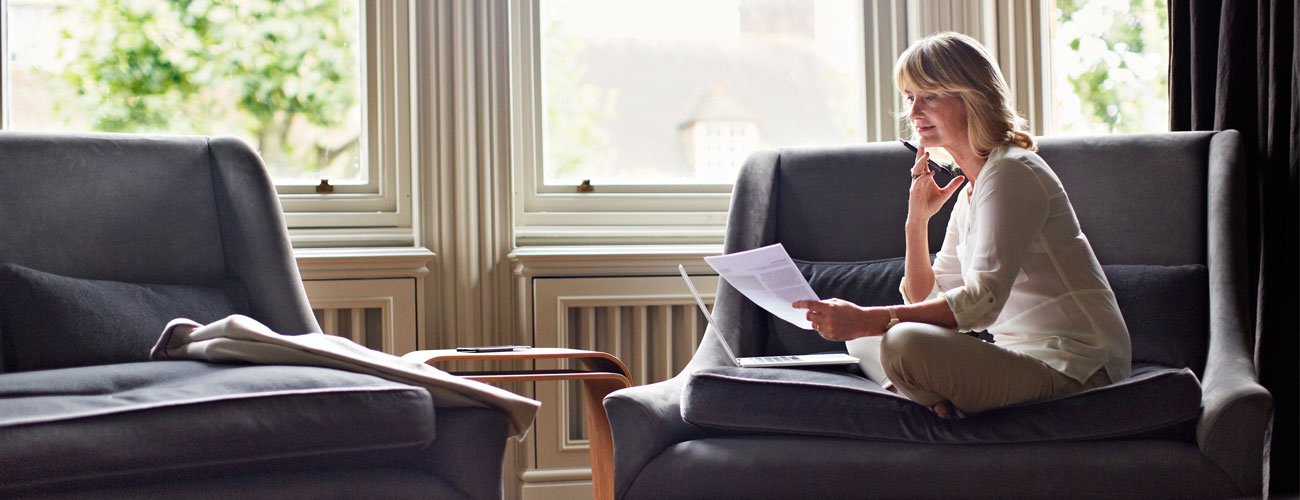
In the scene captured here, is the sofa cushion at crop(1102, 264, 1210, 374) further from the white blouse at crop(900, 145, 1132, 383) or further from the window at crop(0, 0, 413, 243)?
the window at crop(0, 0, 413, 243)

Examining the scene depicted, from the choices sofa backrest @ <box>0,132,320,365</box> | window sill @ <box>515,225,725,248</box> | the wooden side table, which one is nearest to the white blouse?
the wooden side table

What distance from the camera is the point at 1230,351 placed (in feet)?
5.25

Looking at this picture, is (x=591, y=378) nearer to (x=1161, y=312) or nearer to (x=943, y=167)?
(x=943, y=167)

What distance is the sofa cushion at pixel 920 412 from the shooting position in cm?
142

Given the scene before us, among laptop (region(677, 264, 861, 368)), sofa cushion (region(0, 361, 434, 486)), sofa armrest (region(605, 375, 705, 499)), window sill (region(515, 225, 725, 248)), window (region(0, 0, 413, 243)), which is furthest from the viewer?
window sill (region(515, 225, 725, 248))

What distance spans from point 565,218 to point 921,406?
1.38 m

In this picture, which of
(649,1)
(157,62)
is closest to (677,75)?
(649,1)

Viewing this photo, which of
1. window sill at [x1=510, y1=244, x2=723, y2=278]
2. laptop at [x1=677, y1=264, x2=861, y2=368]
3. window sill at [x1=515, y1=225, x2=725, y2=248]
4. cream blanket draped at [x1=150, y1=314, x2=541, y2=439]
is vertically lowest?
laptop at [x1=677, y1=264, x2=861, y2=368]

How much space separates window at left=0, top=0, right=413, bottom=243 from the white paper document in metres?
1.25

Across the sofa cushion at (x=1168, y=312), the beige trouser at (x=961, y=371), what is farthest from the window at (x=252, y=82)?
the sofa cushion at (x=1168, y=312)

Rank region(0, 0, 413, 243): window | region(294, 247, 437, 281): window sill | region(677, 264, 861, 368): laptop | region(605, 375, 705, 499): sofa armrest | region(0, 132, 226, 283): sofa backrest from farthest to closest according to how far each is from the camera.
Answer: region(0, 0, 413, 243): window, region(294, 247, 437, 281): window sill, region(0, 132, 226, 283): sofa backrest, region(677, 264, 861, 368): laptop, region(605, 375, 705, 499): sofa armrest

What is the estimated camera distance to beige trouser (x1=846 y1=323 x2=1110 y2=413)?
4.60ft

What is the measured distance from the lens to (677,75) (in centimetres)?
271

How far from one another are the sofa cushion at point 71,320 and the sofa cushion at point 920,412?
1020 mm
